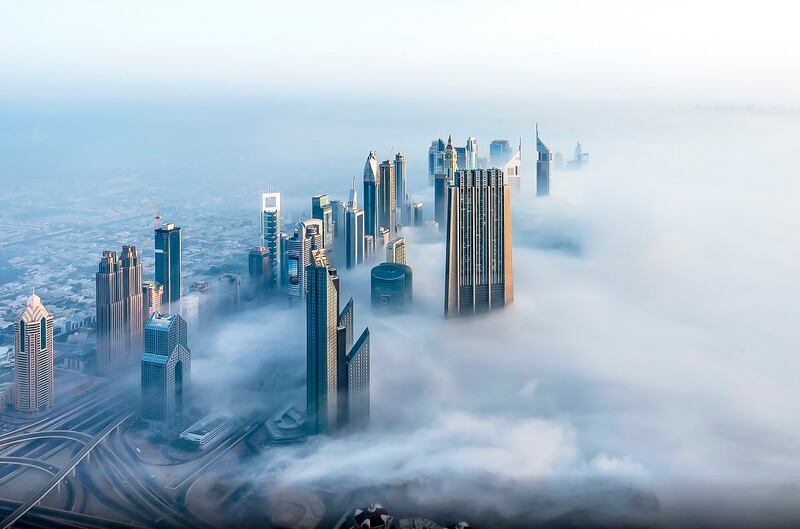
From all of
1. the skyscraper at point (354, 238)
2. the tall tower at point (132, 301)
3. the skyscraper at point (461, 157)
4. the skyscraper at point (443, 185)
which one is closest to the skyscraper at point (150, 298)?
the tall tower at point (132, 301)

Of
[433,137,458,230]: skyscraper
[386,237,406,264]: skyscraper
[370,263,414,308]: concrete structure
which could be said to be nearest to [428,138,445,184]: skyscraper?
[433,137,458,230]: skyscraper

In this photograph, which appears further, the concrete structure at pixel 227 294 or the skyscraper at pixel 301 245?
the skyscraper at pixel 301 245

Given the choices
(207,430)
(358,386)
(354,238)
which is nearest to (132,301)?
(207,430)

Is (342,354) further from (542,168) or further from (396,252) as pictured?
(542,168)

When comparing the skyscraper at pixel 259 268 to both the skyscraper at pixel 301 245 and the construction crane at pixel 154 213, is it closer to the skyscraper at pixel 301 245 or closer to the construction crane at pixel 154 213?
the skyscraper at pixel 301 245

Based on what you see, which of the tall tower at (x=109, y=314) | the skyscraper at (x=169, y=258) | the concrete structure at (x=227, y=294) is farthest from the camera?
the skyscraper at (x=169, y=258)

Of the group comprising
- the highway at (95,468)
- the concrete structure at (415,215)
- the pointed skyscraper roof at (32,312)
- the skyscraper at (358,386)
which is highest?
the concrete structure at (415,215)

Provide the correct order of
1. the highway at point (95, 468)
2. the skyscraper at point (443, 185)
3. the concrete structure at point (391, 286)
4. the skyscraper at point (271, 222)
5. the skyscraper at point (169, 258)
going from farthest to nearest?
the skyscraper at point (443, 185) < the skyscraper at point (271, 222) < the skyscraper at point (169, 258) < the concrete structure at point (391, 286) < the highway at point (95, 468)
